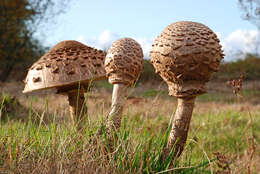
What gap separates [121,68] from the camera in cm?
179

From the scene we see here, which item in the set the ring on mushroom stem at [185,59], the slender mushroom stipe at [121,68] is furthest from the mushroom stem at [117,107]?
the ring on mushroom stem at [185,59]

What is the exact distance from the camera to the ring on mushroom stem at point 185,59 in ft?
4.79

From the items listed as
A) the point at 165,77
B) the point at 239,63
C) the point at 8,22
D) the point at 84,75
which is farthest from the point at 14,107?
the point at 239,63

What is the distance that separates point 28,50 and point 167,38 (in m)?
13.3

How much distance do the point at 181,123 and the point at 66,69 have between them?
1172 millimetres

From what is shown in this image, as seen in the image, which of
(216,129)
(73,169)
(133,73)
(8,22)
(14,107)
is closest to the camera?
(73,169)

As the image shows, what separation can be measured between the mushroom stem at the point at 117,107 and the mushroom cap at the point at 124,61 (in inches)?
2.0

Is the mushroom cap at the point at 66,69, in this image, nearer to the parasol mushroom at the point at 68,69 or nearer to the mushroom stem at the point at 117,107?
the parasol mushroom at the point at 68,69

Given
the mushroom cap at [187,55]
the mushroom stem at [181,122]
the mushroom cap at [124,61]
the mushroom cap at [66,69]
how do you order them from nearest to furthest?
the mushroom cap at [187,55] < the mushroom stem at [181,122] < the mushroom cap at [124,61] < the mushroom cap at [66,69]

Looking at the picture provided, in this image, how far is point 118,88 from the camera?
1864 millimetres

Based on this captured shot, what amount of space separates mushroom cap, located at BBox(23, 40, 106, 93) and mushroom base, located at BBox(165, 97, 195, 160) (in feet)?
2.86

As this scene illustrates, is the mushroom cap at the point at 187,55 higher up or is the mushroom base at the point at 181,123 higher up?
the mushroom cap at the point at 187,55

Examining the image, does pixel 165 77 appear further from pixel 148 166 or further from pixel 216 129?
pixel 216 129

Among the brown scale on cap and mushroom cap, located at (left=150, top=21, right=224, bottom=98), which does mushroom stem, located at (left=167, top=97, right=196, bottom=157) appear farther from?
the brown scale on cap
